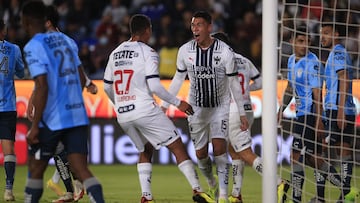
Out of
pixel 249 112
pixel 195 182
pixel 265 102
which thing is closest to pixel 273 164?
pixel 265 102

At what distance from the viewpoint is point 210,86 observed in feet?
34.6

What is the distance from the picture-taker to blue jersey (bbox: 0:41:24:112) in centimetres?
1093

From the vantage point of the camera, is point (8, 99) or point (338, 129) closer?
point (338, 129)

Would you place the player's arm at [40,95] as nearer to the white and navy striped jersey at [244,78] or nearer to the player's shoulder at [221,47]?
the player's shoulder at [221,47]

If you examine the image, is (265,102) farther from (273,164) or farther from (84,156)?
(84,156)

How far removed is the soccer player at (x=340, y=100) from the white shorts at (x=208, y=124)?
43.1 inches

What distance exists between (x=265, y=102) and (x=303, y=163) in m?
1.70

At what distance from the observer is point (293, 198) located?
33.6ft

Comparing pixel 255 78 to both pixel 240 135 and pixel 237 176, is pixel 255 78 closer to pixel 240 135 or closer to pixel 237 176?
pixel 240 135

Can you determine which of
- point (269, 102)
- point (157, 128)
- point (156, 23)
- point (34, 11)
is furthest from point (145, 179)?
point (156, 23)

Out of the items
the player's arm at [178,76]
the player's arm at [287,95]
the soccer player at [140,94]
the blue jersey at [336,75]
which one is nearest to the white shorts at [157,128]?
the soccer player at [140,94]

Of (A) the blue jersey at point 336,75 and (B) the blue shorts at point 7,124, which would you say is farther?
(B) the blue shorts at point 7,124

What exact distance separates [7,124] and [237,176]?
2.58 meters

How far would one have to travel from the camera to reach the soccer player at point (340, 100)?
1034cm
